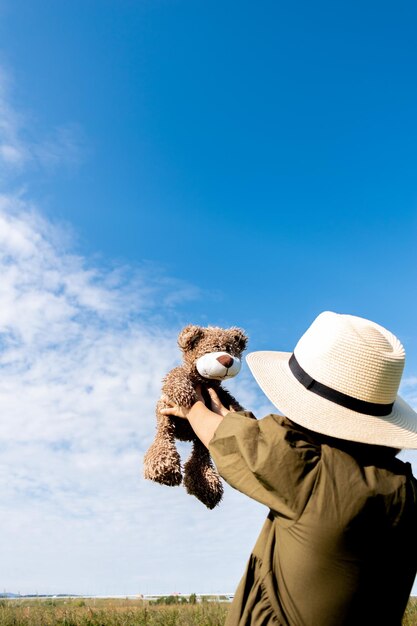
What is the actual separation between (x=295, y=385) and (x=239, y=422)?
271mm

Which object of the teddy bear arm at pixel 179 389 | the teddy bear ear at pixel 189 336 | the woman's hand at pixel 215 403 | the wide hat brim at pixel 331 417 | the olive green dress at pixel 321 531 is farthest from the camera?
the teddy bear ear at pixel 189 336

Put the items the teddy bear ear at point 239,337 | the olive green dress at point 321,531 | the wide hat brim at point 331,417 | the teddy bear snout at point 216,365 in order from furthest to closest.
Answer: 1. the teddy bear ear at point 239,337
2. the teddy bear snout at point 216,365
3. the wide hat brim at point 331,417
4. the olive green dress at point 321,531

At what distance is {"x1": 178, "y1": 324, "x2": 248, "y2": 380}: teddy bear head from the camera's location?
9.06 ft

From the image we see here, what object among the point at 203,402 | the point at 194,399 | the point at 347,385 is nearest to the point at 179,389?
the point at 194,399

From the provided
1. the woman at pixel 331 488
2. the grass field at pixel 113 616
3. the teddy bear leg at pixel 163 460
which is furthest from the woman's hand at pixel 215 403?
the grass field at pixel 113 616

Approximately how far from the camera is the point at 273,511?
1614 mm

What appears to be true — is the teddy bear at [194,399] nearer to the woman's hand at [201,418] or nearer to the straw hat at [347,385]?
the woman's hand at [201,418]

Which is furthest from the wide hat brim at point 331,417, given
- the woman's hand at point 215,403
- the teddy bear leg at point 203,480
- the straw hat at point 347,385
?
the teddy bear leg at point 203,480

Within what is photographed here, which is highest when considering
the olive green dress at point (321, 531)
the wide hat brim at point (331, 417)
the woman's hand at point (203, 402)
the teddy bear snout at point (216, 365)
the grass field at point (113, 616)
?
the teddy bear snout at point (216, 365)

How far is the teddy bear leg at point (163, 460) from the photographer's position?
258cm

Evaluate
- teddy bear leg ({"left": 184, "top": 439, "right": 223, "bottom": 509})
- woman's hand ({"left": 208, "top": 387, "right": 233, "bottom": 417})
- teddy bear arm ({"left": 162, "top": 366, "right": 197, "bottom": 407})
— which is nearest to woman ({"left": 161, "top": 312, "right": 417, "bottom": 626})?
teddy bear arm ({"left": 162, "top": 366, "right": 197, "bottom": 407})

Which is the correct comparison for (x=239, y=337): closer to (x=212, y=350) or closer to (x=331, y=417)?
(x=212, y=350)

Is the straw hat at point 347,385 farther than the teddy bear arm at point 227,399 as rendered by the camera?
No

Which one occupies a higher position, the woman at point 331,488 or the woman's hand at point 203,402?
the woman's hand at point 203,402
